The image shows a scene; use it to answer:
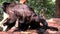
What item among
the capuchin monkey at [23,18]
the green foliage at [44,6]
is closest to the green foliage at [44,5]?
the green foliage at [44,6]

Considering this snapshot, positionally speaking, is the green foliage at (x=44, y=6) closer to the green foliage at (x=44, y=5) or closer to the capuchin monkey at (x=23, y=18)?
the green foliage at (x=44, y=5)

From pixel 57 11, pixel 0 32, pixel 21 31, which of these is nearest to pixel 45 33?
pixel 21 31

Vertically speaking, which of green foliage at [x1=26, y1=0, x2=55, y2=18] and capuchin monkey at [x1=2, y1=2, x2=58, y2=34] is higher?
capuchin monkey at [x1=2, y1=2, x2=58, y2=34]

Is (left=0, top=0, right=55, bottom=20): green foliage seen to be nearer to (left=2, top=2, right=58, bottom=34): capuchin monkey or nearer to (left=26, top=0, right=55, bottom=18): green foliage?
(left=26, top=0, right=55, bottom=18): green foliage

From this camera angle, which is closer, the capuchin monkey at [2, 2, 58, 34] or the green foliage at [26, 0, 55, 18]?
the capuchin monkey at [2, 2, 58, 34]

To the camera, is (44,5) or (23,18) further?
(44,5)

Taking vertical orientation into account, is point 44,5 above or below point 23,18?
below

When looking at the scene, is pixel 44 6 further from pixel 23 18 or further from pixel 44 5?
pixel 23 18

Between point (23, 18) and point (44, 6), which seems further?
point (44, 6)

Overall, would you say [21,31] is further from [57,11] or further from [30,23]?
[57,11]

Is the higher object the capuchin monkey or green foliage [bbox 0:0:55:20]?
the capuchin monkey

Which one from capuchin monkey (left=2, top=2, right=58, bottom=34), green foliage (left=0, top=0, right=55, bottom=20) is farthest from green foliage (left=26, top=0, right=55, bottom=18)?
capuchin monkey (left=2, top=2, right=58, bottom=34)

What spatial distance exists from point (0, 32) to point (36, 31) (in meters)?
0.65

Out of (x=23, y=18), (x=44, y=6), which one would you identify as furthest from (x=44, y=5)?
(x=23, y=18)
